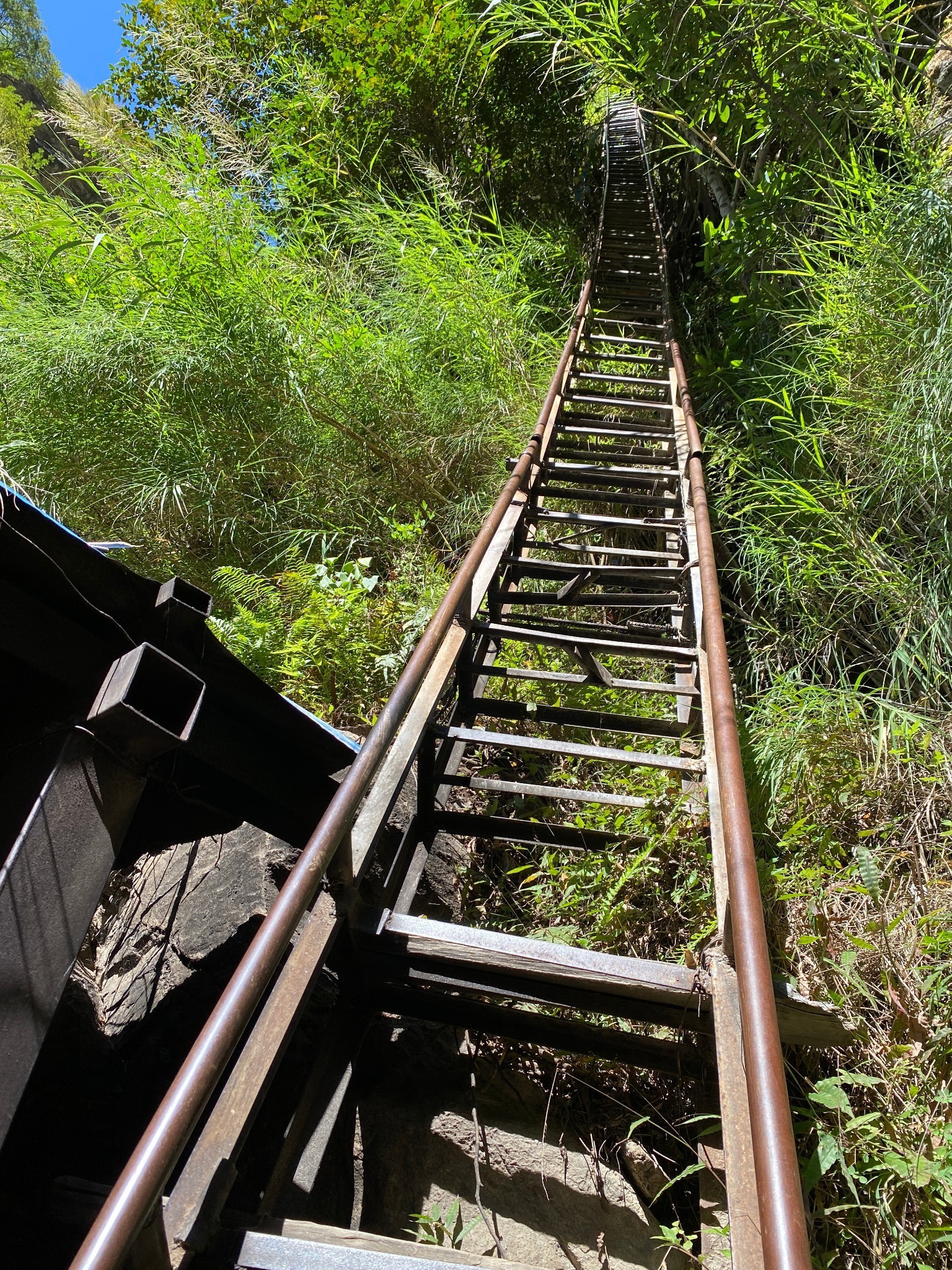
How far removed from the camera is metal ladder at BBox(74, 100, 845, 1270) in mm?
1158

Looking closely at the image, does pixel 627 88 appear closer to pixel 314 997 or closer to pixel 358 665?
pixel 358 665

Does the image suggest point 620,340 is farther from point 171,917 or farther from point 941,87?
point 171,917

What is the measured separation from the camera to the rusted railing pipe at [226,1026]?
2.94ft

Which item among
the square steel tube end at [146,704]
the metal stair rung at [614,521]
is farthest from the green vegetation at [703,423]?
the square steel tube end at [146,704]

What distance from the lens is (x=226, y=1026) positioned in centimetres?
116

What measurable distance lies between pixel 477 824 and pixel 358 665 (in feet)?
4.22

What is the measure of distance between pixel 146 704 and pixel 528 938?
119 cm

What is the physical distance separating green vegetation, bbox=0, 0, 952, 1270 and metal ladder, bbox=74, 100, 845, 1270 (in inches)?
12.0

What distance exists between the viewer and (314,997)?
104 inches

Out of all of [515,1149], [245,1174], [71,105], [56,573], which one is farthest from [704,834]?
[71,105]

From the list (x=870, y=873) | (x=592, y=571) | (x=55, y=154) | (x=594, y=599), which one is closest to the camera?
(x=870, y=873)

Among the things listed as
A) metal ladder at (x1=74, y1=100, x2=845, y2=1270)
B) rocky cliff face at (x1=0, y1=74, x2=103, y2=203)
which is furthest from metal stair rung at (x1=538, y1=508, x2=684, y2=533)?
rocky cliff face at (x1=0, y1=74, x2=103, y2=203)

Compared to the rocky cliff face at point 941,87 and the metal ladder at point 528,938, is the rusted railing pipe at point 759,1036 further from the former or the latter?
the rocky cliff face at point 941,87

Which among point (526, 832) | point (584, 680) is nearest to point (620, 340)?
point (584, 680)
